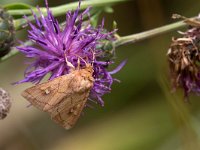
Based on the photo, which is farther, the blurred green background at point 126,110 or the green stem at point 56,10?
the blurred green background at point 126,110

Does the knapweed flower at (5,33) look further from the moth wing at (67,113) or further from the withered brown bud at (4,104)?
the moth wing at (67,113)

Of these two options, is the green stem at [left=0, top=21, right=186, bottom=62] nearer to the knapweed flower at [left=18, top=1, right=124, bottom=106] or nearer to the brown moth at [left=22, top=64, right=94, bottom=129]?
the knapweed flower at [left=18, top=1, right=124, bottom=106]

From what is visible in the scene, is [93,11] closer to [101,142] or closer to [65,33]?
[65,33]

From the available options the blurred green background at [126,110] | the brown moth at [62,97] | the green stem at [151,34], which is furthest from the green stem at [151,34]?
the brown moth at [62,97]

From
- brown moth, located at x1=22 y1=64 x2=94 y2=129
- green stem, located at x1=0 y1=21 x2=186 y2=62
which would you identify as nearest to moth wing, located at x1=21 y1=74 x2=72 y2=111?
brown moth, located at x1=22 y1=64 x2=94 y2=129

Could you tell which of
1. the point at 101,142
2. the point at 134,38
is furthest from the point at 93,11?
the point at 101,142

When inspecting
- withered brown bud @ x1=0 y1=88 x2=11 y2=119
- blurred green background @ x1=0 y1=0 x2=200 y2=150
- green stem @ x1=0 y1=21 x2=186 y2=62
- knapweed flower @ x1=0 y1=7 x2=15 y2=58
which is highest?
knapweed flower @ x1=0 y1=7 x2=15 y2=58
